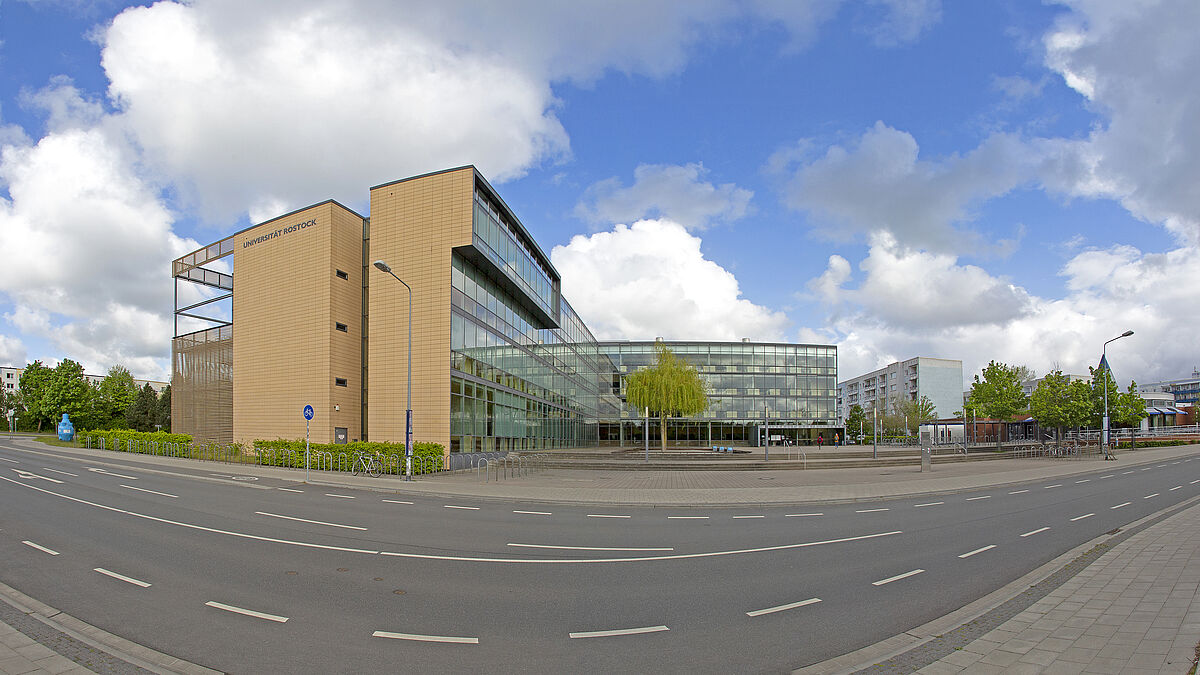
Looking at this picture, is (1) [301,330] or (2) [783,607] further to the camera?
(1) [301,330]

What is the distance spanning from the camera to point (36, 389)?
76.7m

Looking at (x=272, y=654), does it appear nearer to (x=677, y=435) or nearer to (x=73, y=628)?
(x=73, y=628)

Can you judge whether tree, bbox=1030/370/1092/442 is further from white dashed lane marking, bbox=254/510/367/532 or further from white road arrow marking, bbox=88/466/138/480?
white road arrow marking, bbox=88/466/138/480

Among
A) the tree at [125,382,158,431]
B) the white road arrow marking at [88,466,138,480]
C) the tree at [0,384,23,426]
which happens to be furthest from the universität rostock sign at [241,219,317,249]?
the tree at [0,384,23,426]

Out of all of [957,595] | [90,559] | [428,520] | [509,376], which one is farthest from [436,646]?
[509,376]

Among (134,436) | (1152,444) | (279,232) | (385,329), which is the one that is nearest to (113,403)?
(134,436)

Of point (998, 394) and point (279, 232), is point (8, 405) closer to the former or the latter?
point (279, 232)

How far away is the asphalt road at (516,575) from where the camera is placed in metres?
5.59

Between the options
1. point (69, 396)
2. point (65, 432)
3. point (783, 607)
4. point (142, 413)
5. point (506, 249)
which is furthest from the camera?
point (142, 413)

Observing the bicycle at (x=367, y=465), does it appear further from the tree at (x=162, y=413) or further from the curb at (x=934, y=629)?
the tree at (x=162, y=413)

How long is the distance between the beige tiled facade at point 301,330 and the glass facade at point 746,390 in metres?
40.8

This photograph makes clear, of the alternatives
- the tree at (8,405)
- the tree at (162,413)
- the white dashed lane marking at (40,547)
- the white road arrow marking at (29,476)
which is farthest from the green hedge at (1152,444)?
the tree at (8,405)

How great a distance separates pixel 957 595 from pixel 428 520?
10762 millimetres

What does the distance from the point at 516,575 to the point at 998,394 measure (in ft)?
193
